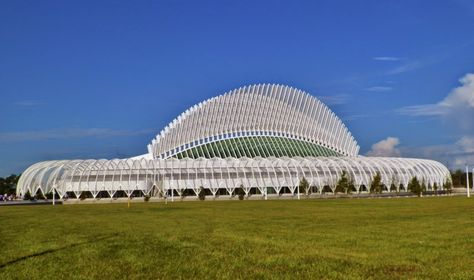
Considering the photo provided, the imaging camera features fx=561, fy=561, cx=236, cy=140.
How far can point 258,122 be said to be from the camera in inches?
3826

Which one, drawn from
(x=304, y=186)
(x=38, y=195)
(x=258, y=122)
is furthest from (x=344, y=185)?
(x=38, y=195)

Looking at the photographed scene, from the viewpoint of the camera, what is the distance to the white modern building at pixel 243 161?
250 ft

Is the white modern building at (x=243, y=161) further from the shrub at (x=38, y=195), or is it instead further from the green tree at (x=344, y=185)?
the green tree at (x=344, y=185)

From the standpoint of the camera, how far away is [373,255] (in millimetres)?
12289

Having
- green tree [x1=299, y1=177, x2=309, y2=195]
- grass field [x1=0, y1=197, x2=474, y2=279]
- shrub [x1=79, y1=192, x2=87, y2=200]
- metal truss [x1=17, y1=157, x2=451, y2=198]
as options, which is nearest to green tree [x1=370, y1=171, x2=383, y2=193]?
metal truss [x1=17, y1=157, x2=451, y2=198]

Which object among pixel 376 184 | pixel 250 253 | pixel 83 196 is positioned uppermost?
pixel 376 184

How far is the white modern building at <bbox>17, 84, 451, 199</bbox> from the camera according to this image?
2997 inches

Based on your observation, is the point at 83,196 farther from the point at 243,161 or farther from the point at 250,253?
the point at 250,253

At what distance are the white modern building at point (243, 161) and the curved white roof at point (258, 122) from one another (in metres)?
0.17

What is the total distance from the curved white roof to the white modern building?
0.17 metres

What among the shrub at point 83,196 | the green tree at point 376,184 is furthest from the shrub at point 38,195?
the green tree at point 376,184

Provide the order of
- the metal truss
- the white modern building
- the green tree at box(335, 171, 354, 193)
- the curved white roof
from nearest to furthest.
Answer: the green tree at box(335, 171, 354, 193) < the metal truss < the white modern building < the curved white roof

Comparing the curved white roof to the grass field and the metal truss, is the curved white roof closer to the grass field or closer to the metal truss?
the metal truss

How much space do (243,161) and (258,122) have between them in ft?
61.5
